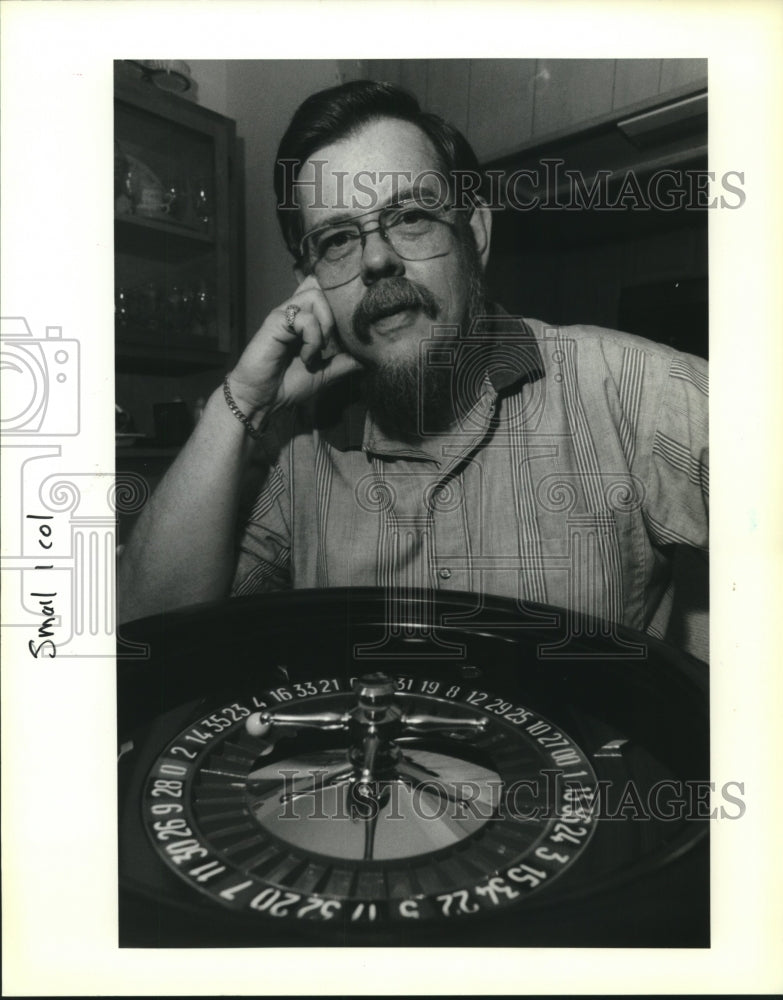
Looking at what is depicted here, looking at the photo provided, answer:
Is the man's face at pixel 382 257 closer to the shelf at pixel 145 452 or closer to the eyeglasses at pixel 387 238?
the eyeglasses at pixel 387 238

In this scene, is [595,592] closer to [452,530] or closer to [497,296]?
[452,530]

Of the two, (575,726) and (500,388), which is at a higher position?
(500,388)

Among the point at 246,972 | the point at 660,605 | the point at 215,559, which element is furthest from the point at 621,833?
the point at 215,559

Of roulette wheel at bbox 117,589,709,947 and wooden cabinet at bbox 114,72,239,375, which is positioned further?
wooden cabinet at bbox 114,72,239,375

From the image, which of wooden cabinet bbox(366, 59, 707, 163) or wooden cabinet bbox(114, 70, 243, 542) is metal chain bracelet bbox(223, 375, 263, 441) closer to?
wooden cabinet bbox(114, 70, 243, 542)

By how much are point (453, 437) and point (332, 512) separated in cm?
16

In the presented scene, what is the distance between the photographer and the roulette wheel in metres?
0.61

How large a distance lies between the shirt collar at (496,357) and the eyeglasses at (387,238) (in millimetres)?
86

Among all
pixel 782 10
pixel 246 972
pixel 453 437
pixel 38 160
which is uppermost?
pixel 782 10

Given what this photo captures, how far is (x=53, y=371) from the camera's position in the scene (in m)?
0.81

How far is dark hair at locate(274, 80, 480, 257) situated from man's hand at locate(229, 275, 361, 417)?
0.07 meters

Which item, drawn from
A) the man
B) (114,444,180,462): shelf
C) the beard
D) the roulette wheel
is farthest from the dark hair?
the roulette wheel

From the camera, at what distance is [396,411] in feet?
2.73

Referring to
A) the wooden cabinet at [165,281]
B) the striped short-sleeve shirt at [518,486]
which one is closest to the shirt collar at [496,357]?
the striped short-sleeve shirt at [518,486]
